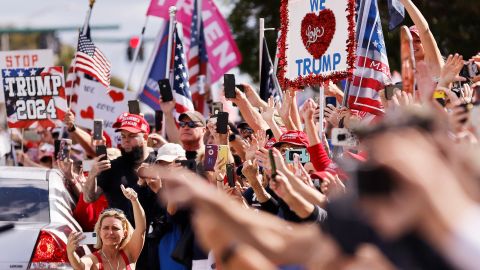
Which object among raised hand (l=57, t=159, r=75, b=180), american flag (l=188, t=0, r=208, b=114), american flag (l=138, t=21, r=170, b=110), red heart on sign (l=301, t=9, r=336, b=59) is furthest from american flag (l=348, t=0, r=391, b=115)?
american flag (l=188, t=0, r=208, b=114)

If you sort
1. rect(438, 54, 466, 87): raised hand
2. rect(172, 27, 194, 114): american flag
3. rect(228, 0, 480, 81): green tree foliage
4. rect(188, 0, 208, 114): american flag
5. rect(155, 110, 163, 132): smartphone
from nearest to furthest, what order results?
rect(438, 54, 466, 87): raised hand → rect(172, 27, 194, 114): american flag → rect(155, 110, 163, 132): smartphone → rect(188, 0, 208, 114): american flag → rect(228, 0, 480, 81): green tree foliage

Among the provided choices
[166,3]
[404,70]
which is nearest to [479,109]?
[404,70]

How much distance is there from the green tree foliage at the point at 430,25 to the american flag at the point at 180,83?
9.48 meters

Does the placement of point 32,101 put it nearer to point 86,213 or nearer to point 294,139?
point 86,213

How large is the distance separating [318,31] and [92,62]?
17.8ft

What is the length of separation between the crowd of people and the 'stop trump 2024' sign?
259mm

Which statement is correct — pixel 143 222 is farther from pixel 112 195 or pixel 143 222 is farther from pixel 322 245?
pixel 322 245

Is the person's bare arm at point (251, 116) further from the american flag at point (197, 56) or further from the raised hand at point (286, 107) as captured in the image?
the american flag at point (197, 56)

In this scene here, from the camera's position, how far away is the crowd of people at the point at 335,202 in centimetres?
284

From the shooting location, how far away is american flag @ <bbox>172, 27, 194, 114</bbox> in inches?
485

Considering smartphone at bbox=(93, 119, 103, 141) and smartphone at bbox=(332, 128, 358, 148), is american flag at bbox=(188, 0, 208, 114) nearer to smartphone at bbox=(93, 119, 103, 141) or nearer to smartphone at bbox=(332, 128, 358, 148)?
smartphone at bbox=(93, 119, 103, 141)

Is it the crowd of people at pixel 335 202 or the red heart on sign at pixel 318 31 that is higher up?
the red heart on sign at pixel 318 31

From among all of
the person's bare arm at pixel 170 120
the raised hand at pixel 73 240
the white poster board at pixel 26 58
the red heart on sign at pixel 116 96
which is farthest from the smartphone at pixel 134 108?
the white poster board at pixel 26 58

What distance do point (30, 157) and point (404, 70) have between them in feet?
37.6
